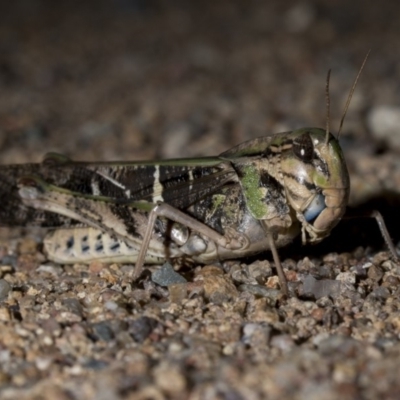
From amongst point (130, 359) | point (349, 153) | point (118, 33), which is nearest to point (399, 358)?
point (130, 359)

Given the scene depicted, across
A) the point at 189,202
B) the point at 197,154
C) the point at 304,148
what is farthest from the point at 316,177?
the point at 197,154

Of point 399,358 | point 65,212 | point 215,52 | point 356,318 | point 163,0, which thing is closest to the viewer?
point 399,358

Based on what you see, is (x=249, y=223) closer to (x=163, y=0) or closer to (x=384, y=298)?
(x=384, y=298)

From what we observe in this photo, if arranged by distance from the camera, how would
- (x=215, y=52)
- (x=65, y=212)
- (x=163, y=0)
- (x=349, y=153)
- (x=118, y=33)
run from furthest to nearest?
(x=163, y=0)
(x=118, y=33)
(x=215, y=52)
(x=349, y=153)
(x=65, y=212)

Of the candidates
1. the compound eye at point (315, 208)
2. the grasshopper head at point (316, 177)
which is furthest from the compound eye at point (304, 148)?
the compound eye at point (315, 208)

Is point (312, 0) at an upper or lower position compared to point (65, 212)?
upper

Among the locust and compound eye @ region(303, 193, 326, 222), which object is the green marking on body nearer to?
the locust
